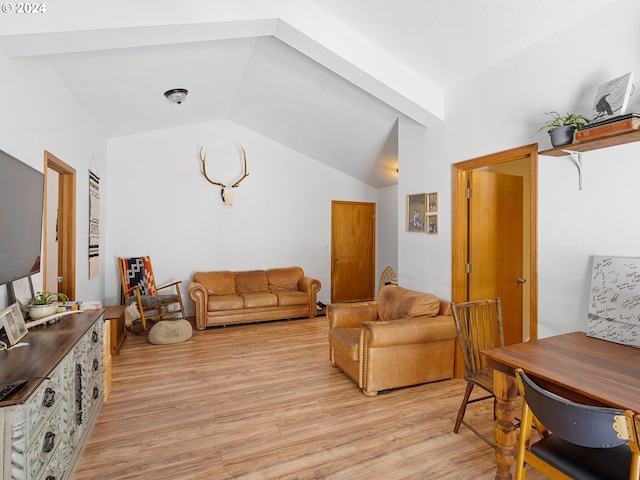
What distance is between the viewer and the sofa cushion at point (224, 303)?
4.93 meters

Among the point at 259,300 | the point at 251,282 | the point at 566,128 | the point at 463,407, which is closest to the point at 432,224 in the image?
the point at 566,128

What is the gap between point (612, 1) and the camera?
2.01 metres

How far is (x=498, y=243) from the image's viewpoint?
3.46 m

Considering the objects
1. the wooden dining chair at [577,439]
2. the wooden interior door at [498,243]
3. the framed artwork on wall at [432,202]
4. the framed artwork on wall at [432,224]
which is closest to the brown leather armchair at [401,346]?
the wooden interior door at [498,243]

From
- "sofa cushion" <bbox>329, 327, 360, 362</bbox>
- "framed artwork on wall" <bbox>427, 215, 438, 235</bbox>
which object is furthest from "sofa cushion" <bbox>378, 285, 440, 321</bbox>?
"framed artwork on wall" <bbox>427, 215, 438, 235</bbox>

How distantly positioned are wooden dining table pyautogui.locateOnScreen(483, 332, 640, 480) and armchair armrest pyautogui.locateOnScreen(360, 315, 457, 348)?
1103mm

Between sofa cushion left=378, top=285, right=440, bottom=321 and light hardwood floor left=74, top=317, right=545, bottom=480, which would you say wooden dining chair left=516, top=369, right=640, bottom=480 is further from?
sofa cushion left=378, top=285, right=440, bottom=321

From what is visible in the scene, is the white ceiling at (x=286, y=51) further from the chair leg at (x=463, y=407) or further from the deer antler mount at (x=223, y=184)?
the chair leg at (x=463, y=407)

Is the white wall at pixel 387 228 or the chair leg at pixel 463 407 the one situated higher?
the white wall at pixel 387 228

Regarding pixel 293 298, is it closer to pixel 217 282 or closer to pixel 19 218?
pixel 217 282

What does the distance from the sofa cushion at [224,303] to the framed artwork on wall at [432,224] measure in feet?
9.57

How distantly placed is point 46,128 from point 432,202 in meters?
3.37

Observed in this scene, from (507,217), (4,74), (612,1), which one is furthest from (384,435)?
(4,74)

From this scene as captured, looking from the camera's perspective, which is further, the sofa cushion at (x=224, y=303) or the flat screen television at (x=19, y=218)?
the sofa cushion at (x=224, y=303)
